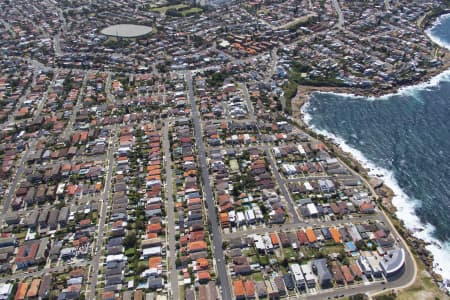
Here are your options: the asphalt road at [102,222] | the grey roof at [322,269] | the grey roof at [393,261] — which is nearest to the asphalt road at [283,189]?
the grey roof at [322,269]

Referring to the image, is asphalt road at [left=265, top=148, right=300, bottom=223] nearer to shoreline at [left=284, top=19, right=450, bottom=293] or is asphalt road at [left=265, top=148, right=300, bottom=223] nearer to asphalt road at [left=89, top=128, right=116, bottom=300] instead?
shoreline at [left=284, top=19, right=450, bottom=293]

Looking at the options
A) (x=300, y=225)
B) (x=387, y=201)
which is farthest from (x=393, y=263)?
(x=387, y=201)

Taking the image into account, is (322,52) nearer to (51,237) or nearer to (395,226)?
(395,226)

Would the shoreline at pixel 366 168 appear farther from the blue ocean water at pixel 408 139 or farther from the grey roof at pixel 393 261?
the grey roof at pixel 393 261

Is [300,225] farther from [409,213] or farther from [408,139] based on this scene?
[408,139]

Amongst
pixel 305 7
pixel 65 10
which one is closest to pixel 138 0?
pixel 65 10
